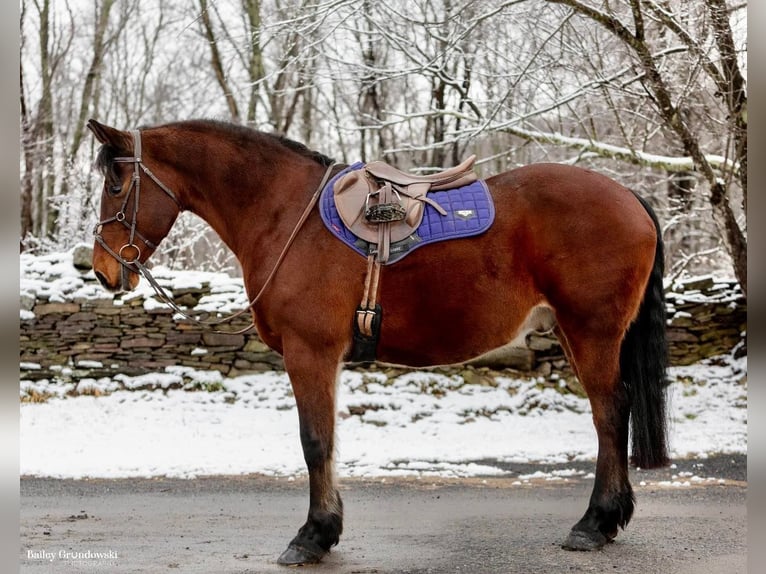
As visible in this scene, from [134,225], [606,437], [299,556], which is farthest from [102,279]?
[606,437]

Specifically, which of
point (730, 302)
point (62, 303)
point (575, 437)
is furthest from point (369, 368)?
point (730, 302)

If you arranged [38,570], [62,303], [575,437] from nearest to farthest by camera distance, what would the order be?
[38,570], [575,437], [62,303]

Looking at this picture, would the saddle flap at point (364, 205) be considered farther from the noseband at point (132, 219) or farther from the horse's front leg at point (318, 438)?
the noseband at point (132, 219)

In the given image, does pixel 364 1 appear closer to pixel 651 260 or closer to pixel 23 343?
pixel 651 260

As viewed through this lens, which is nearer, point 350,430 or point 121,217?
point 121,217

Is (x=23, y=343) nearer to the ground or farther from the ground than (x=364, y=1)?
nearer to the ground

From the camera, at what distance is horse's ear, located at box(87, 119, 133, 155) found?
156 inches

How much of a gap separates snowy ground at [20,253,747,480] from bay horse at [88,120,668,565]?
2.73 metres

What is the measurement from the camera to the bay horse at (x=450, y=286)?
395 cm

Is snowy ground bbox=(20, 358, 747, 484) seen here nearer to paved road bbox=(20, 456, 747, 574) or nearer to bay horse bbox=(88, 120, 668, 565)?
paved road bbox=(20, 456, 747, 574)

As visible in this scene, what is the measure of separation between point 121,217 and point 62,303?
6084 mm

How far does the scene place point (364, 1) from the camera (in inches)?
317

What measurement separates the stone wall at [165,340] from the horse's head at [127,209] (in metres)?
5.17

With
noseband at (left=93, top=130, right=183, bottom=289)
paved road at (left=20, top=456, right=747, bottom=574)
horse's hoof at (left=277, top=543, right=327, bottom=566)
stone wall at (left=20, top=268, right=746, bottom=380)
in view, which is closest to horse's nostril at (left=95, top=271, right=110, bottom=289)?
noseband at (left=93, top=130, right=183, bottom=289)
